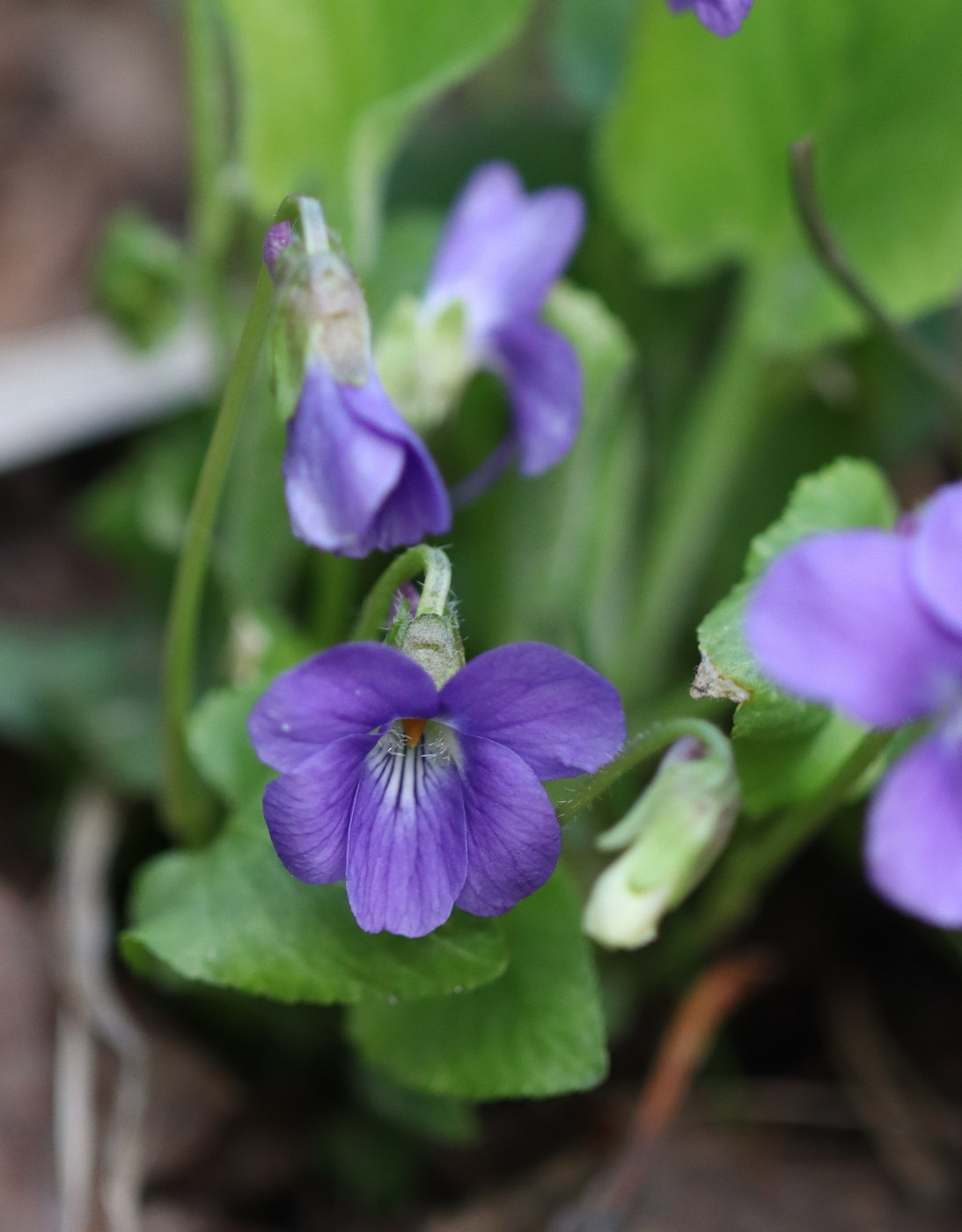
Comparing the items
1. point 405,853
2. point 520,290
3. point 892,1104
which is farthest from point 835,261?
point 892,1104

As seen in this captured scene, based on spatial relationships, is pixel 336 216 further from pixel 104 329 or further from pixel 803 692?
pixel 803 692

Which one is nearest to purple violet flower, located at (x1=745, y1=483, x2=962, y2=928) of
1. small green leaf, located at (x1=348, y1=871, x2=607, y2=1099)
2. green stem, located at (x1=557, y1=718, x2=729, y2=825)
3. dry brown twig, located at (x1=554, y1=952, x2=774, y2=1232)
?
green stem, located at (x1=557, y1=718, x2=729, y2=825)

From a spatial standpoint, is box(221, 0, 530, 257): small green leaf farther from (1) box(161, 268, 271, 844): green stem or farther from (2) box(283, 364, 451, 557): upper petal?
(2) box(283, 364, 451, 557): upper petal

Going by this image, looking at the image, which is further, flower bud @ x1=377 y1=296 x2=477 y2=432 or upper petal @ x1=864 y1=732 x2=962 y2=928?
flower bud @ x1=377 y1=296 x2=477 y2=432

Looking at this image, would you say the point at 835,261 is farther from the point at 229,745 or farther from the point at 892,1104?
the point at 892,1104

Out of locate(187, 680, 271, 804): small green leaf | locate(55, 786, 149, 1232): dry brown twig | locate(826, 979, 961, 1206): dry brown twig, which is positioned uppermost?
locate(187, 680, 271, 804): small green leaf

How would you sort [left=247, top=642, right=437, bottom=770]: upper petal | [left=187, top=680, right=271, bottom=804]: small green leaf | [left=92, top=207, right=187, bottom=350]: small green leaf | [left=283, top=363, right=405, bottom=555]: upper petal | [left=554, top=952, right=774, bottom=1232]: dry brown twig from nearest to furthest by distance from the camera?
[left=247, top=642, right=437, bottom=770]: upper petal → [left=283, top=363, right=405, bottom=555]: upper petal → [left=187, top=680, right=271, bottom=804]: small green leaf → [left=554, top=952, right=774, bottom=1232]: dry brown twig → [left=92, top=207, right=187, bottom=350]: small green leaf
